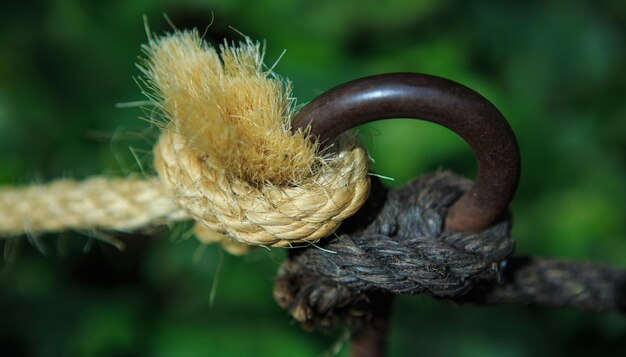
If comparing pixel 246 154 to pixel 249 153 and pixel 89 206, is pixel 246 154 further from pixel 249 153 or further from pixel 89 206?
pixel 89 206

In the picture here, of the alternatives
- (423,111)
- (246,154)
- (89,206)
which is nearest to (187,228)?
(89,206)

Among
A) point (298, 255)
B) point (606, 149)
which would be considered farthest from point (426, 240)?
point (606, 149)

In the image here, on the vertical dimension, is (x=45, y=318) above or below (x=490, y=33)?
below

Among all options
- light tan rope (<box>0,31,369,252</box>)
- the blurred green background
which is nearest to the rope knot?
light tan rope (<box>0,31,369,252</box>)

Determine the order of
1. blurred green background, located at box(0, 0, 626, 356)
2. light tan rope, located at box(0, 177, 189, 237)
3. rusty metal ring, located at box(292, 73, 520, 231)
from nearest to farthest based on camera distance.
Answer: rusty metal ring, located at box(292, 73, 520, 231), light tan rope, located at box(0, 177, 189, 237), blurred green background, located at box(0, 0, 626, 356)

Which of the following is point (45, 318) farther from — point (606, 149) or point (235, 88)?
point (606, 149)

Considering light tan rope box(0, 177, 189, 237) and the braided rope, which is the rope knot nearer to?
the braided rope
